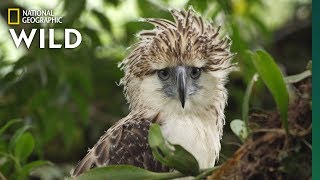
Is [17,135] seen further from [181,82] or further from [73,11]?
[73,11]

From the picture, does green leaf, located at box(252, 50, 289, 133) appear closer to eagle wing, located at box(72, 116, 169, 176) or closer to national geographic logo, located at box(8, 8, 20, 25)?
eagle wing, located at box(72, 116, 169, 176)

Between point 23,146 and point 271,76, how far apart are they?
5.39ft

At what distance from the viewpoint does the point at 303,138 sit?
2.18 m

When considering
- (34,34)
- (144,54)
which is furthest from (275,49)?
(144,54)

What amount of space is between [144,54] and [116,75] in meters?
2.14

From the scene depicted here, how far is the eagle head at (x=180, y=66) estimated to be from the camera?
3.82 m

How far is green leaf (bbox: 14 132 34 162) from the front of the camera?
3584 millimetres

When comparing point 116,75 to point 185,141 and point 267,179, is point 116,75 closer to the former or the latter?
point 185,141

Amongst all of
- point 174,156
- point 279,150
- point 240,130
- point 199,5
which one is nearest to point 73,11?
point 199,5

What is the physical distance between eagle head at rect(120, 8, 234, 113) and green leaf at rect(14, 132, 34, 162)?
2.06 ft

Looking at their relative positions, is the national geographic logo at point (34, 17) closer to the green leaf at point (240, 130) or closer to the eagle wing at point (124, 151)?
the eagle wing at point (124, 151)

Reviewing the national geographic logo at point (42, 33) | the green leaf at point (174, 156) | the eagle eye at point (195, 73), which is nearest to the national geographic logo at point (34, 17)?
the national geographic logo at point (42, 33)

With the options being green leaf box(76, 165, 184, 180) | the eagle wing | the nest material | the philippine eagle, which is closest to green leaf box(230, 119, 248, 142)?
the nest material

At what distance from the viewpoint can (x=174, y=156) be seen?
2.32 m
